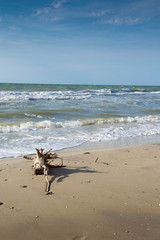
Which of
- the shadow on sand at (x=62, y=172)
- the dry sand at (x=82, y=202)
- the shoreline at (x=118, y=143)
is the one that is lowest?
the shoreline at (x=118, y=143)

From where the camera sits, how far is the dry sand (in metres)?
2.10

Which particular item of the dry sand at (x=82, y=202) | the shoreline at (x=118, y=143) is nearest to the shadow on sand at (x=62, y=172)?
the dry sand at (x=82, y=202)

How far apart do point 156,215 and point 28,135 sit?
5.23m

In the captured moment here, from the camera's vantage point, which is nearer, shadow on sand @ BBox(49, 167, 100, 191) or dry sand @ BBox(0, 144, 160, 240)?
dry sand @ BBox(0, 144, 160, 240)

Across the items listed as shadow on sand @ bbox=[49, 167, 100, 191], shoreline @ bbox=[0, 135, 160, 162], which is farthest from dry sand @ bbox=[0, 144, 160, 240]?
shoreline @ bbox=[0, 135, 160, 162]

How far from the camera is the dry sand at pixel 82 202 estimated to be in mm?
2102

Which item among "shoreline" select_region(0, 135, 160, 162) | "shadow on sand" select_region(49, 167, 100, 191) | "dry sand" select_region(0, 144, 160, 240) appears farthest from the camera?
"shoreline" select_region(0, 135, 160, 162)

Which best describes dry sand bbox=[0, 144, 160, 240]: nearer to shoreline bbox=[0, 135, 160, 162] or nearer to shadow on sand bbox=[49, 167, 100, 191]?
shadow on sand bbox=[49, 167, 100, 191]

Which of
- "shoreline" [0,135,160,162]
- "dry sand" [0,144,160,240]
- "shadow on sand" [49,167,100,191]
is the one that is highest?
"shadow on sand" [49,167,100,191]

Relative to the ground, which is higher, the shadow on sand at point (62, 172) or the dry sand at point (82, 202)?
the shadow on sand at point (62, 172)

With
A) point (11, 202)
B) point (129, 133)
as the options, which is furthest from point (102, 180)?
point (129, 133)

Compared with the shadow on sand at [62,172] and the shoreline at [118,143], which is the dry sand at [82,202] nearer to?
the shadow on sand at [62,172]

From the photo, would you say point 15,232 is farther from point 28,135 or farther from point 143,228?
point 28,135

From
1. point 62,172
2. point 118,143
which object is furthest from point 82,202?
point 118,143
